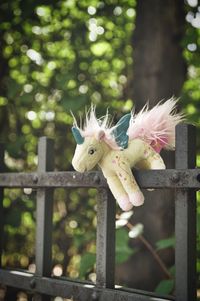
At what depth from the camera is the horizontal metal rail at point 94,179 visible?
1486 millimetres

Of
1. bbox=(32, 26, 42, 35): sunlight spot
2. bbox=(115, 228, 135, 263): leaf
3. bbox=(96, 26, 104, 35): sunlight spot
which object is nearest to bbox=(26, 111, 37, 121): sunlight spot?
bbox=(32, 26, 42, 35): sunlight spot

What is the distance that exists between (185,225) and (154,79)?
4.92 feet

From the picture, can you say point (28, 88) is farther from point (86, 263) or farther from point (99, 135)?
point (99, 135)

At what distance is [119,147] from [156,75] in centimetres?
141

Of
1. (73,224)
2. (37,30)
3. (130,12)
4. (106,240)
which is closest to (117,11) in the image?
(130,12)

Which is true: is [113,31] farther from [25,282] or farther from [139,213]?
[25,282]

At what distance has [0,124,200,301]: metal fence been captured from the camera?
149 centimetres

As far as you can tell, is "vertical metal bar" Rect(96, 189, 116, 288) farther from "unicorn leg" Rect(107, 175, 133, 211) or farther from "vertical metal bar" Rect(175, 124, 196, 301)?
"vertical metal bar" Rect(175, 124, 196, 301)

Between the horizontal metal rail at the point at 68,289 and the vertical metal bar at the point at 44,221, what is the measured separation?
0.19 feet

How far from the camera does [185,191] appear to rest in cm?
150

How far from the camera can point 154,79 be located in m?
2.82

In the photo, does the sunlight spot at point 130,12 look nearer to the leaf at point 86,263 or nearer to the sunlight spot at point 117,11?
the sunlight spot at point 117,11

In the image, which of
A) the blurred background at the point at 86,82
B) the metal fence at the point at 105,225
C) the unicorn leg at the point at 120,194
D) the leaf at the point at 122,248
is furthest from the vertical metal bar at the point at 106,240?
the blurred background at the point at 86,82

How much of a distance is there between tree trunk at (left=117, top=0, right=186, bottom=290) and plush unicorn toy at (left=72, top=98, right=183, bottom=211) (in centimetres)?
122
